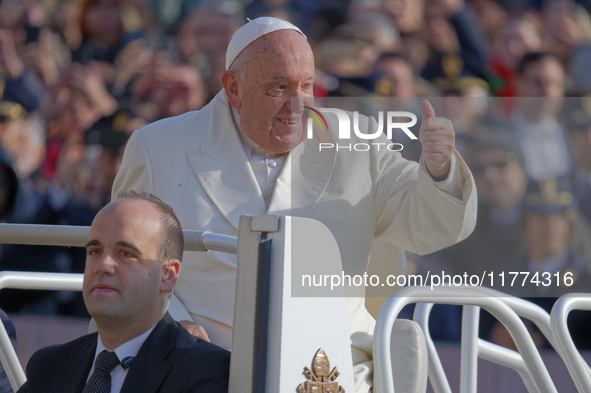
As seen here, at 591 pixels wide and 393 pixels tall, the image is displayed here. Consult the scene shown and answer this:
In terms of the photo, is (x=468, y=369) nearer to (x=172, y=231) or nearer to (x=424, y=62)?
(x=172, y=231)

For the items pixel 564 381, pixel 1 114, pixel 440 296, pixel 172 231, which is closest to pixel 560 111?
pixel 564 381

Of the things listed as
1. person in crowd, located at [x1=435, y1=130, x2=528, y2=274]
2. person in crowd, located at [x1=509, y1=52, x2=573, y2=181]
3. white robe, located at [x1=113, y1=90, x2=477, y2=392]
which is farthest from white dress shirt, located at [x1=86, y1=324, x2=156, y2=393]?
person in crowd, located at [x1=509, y1=52, x2=573, y2=181]

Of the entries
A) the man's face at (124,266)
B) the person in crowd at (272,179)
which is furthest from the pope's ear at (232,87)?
the man's face at (124,266)

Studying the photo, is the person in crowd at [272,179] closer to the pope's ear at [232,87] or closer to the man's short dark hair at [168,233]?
the pope's ear at [232,87]

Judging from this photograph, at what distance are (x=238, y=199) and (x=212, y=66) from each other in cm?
349

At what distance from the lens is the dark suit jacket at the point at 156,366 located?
2.33 metres

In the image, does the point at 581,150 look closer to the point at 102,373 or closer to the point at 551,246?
the point at 551,246

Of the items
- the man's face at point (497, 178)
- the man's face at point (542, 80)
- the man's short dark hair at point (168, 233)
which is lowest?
the man's short dark hair at point (168, 233)

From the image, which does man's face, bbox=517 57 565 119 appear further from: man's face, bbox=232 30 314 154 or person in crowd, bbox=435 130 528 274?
man's face, bbox=232 30 314 154

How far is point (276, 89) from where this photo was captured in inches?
137

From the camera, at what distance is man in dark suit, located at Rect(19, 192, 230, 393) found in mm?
2357

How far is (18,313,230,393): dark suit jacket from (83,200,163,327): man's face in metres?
0.08

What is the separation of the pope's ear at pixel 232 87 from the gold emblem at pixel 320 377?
1.48 m

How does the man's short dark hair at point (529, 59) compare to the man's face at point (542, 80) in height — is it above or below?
above
